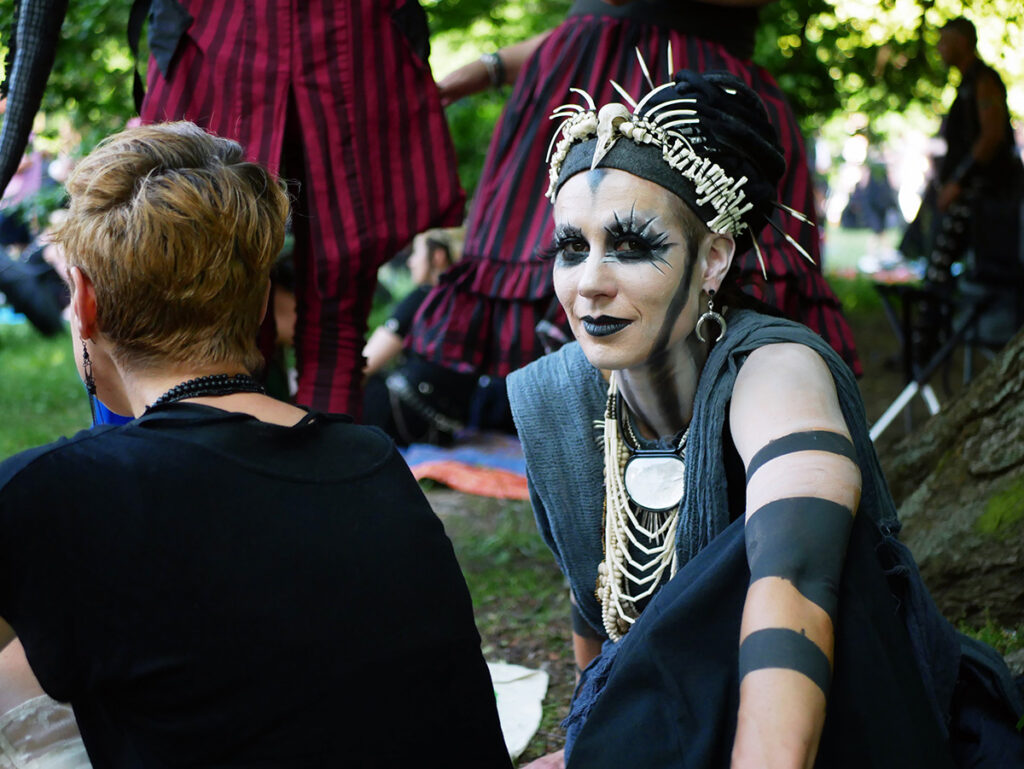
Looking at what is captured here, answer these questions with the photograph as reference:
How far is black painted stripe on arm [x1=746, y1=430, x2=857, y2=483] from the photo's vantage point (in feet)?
5.15

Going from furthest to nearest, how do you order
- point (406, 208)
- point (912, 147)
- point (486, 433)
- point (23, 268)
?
point (912, 147)
point (23, 268)
point (486, 433)
point (406, 208)

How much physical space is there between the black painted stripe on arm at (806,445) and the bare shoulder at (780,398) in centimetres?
1

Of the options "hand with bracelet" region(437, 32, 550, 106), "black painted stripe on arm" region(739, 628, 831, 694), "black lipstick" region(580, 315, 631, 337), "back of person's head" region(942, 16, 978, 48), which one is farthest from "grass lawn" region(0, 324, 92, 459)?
"black painted stripe on arm" region(739, 628, 831, 694)

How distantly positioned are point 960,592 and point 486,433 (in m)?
3.96

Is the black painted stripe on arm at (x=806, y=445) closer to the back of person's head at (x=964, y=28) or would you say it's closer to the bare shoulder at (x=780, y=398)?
the bare shoulder at (x=780, y=398)

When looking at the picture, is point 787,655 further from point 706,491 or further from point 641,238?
point 641,238

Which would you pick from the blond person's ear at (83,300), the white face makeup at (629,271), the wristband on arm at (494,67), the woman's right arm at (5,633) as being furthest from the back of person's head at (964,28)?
the woman's right arm at (5,633)

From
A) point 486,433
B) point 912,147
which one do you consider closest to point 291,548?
point 486,433

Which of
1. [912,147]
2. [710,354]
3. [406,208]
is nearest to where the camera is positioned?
[710,354]

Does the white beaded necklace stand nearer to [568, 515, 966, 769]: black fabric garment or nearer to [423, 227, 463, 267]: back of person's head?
[568, 515, 966, 769]: black fabric garment

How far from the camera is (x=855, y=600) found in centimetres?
153

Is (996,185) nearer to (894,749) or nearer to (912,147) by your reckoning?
(894,749)

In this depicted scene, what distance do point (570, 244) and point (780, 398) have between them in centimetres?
50

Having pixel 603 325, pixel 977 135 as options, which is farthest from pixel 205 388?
pixel 977 135
